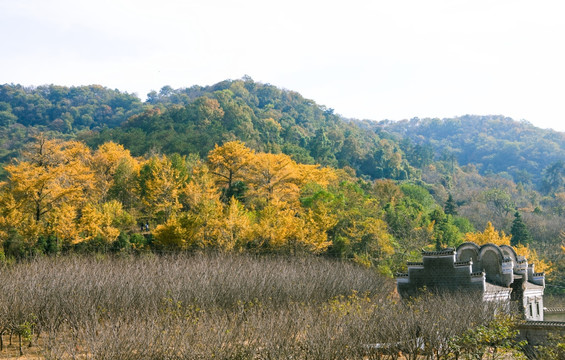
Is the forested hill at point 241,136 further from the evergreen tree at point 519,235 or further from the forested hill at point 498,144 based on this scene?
the forested hill at point 498,144

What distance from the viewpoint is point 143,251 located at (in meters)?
37.2

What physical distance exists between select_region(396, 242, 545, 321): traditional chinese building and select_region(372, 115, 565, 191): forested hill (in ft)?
265

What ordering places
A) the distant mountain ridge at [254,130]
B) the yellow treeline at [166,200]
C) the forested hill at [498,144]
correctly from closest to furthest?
the yellow treeline at [166,200]
the distant mountain ridge at [254,130]
the forested hill at [498,144]

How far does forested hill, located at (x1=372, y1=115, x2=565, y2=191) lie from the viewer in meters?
132

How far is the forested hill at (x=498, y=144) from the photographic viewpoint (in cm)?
13150

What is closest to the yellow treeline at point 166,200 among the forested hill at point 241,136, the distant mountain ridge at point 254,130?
the forested hill at point 241,136

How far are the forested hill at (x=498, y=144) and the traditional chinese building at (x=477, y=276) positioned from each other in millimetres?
80710

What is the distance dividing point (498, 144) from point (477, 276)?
135 meters

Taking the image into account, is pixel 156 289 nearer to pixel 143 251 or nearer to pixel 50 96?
pixel 143 251

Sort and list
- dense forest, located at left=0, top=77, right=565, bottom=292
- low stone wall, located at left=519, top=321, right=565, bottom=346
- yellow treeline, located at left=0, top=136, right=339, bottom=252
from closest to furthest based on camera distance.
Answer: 1. low stone wall, located at left=519, top=321, right=565, bottom=346
2. yellow treeline, located at left=0, top=136, right=339, bottom=252
3. dense forest, located at left=0, top=77, right=565, bottom=292

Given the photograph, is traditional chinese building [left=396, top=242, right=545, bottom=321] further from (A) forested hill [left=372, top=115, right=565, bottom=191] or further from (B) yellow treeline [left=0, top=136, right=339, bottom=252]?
(A) forested hill [left=372, top=115, right=565, bottom=191]

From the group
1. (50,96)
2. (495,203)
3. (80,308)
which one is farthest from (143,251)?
(50,96)

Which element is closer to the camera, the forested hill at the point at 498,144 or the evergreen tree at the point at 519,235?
the evergreen tree at the point at 519,235

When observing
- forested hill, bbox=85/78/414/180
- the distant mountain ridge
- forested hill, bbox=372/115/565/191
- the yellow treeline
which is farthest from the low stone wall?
forested hill, bbox=372/115/565/191
